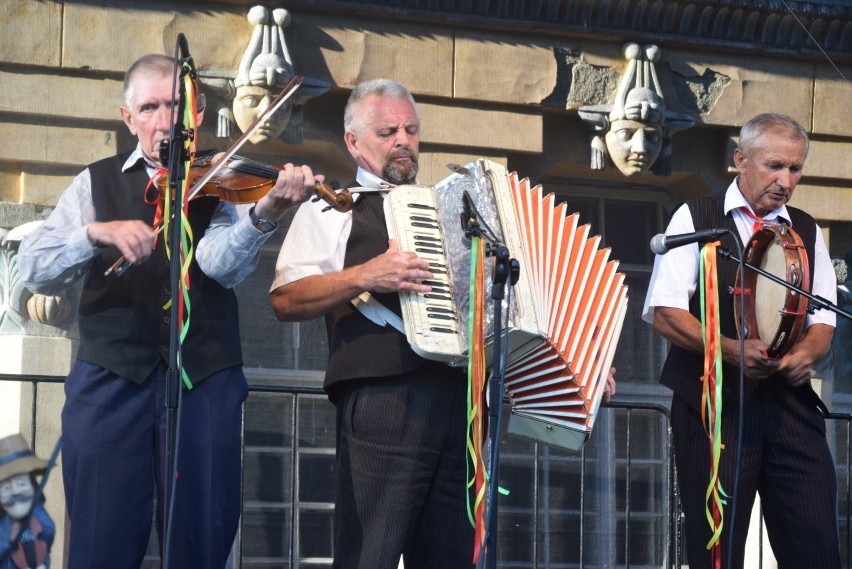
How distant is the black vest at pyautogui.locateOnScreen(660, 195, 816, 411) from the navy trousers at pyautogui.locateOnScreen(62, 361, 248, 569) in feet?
5.19

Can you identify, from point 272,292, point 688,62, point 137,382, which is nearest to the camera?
point 137,382

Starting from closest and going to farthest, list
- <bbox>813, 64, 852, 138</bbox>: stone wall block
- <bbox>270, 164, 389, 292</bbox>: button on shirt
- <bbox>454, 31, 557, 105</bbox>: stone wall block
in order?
<bbox>270, 164, 389, 292</bbox>: button on shirt < <bbox>454, 31, 557, 105</bbox>: stone wall block < <bbox>813, 64, 852, 138</bbox>: stone wall block

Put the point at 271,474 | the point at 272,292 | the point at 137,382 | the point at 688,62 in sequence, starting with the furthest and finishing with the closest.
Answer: the point at 688,62, the point at 271,474, the point at 272,292, the point at 137,382

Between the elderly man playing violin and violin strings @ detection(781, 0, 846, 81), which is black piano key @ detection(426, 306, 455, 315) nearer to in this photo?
the elderly man playing violin

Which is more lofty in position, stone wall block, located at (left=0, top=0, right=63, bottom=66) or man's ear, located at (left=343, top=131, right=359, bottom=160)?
stone wall block, located at (left=0, top=0, right=63, bottom=66)

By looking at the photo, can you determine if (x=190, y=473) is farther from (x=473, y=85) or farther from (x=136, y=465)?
(x=473, y=85)

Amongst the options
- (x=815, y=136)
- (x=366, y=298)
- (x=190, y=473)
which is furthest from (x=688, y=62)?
(x=190, y=473)

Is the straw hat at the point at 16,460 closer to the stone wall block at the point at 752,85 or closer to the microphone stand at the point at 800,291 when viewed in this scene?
Answer: the microphone stand at the point at 800,291

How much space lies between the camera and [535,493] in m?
6.61

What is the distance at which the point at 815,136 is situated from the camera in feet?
25.7

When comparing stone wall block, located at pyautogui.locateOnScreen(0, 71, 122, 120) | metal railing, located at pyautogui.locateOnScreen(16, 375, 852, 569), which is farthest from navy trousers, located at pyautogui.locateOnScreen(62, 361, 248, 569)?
stone wall block, located at pyautogui.locateOnScreen(0, 71, 122, 120)

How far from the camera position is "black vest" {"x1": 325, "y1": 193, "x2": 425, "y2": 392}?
15.0 ft

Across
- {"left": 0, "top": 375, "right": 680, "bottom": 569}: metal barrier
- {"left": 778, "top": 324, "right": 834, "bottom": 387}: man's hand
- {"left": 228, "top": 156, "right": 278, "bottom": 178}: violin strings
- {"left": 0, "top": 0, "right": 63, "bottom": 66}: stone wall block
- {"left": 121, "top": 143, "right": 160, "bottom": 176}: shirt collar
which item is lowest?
{"left": 0, "top": 375, "right": 680, "bottom": 569}: metal barrier

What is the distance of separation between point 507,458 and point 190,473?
3.11m
